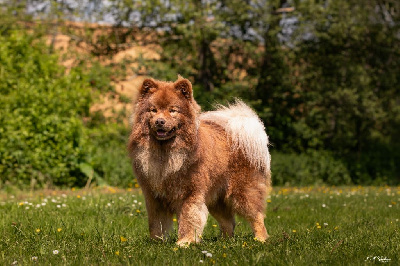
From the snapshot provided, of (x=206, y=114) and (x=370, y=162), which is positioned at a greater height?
(x=206, y=114)

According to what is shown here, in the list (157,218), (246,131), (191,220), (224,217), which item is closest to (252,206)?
(224,217)

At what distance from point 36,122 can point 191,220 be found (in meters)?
7.62

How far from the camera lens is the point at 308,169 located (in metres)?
15.7

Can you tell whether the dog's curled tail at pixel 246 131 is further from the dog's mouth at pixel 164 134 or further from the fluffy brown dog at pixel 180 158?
the dog's mouth at pixel 164 134

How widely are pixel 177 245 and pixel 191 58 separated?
11.8 m

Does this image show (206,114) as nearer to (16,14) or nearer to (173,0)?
(173,0)

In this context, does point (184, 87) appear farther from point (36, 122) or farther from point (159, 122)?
point (36, 122)

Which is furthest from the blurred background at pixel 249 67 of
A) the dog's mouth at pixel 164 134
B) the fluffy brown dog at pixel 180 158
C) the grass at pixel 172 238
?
the dog's mouth at pixel 164 134

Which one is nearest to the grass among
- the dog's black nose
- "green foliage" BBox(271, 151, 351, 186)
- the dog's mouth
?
the dog's mouth

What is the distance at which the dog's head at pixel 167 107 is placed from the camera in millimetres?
5145

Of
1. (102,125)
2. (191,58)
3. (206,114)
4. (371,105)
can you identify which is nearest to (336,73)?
(371,105)

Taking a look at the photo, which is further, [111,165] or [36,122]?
[111,165]

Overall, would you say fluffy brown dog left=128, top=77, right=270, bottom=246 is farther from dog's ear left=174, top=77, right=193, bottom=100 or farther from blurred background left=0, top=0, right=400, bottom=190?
A: blurred background left=0, top=0, right=400, bottom=190

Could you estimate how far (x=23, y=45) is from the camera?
1309cm
